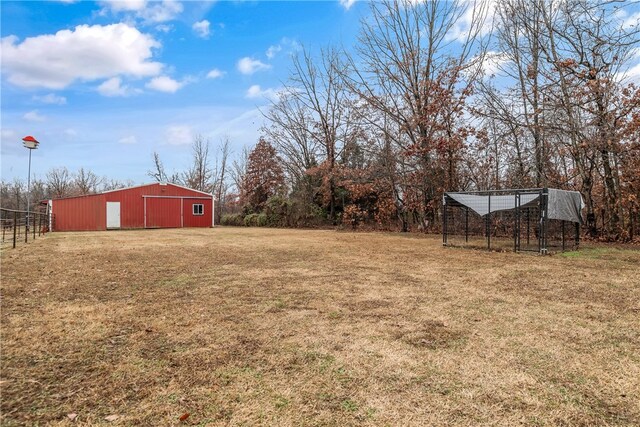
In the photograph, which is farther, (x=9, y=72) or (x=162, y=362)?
(x=9, y=72)

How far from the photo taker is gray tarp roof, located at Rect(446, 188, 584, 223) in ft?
27.2

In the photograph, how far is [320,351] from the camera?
8.69 feet

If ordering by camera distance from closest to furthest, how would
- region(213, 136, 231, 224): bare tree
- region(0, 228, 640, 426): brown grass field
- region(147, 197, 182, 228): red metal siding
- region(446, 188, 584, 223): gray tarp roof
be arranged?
1. region(0, 228, 640, 426): brown grass field
2. region(446, 188, 584, 223): gray tarp roof
3. region(147, 197, 182, 228): red metal siding
4. region(213, 136, 231, 224): bare tree

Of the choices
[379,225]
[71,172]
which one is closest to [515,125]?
[379,225]

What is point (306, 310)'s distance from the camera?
147 inches

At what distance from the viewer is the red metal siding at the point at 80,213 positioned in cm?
1989

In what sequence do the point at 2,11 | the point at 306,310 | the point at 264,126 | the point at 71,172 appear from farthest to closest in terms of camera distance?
the point at 71,172, the point at 264,126, the point at 2,11, the point at 306,310

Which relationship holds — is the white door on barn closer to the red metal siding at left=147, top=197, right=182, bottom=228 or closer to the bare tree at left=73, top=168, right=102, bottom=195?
the red metal siding at left=147, top=197, right=182, bottom=228

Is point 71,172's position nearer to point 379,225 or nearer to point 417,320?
point 379,225

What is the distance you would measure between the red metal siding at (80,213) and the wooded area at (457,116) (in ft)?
33.4

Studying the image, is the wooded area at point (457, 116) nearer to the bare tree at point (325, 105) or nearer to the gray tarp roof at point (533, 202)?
the bare tree at point (325, 105)

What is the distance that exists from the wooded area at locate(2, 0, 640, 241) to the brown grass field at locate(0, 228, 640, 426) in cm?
560

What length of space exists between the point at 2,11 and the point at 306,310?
5285mm

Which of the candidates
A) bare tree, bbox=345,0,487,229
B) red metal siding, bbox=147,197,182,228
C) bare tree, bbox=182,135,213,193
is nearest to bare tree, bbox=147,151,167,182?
bare tree, bbox=182,135,213,193
